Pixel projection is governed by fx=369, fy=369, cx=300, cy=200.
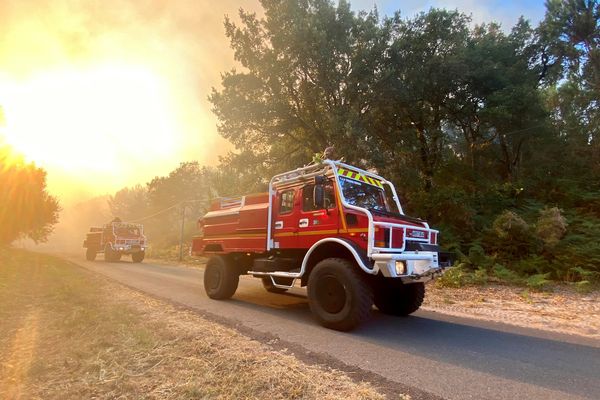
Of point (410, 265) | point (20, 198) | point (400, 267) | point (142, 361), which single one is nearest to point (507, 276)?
point (410, 265)

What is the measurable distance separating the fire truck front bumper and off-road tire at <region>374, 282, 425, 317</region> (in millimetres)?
819

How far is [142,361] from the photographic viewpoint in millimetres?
4566

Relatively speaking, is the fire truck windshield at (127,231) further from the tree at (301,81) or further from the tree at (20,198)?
the tree at (20,198)

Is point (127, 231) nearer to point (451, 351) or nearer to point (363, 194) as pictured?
point (363, 194)

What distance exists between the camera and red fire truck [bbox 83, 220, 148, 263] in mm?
24094

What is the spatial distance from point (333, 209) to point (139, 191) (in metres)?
84.0

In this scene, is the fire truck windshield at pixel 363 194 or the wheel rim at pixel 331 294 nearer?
the wheel rim at pixel 331 294

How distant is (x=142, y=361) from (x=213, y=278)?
4.86m

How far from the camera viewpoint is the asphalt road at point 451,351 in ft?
13.3

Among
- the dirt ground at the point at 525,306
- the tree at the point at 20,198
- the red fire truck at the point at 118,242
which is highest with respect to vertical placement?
the tree at the point at 20,198

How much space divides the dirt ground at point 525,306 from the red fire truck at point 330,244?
196cm

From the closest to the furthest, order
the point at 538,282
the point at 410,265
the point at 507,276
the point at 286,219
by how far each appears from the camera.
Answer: the point at 410,265 → the point at 286,219 → the point at 538,282 → the point at 507,276

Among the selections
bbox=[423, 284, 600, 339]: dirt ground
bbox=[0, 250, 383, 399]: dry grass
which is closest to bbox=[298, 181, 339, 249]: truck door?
bbox=[0, 250, 383, 399]: dry grass

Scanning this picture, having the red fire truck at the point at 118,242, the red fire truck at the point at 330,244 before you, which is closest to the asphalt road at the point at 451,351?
the red fire truck at the point at 330,244
